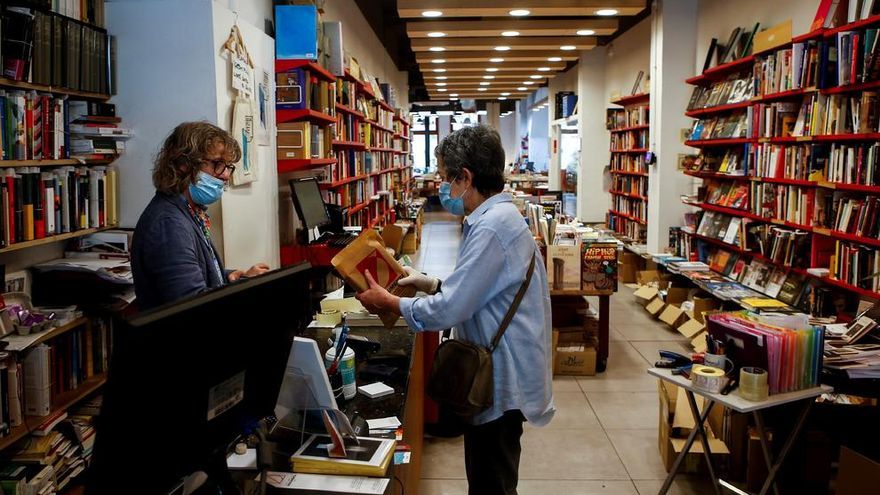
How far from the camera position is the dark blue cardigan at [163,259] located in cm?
215

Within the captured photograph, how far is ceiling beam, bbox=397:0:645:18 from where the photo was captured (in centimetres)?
725

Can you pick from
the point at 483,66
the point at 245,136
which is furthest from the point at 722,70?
the point at 483,66

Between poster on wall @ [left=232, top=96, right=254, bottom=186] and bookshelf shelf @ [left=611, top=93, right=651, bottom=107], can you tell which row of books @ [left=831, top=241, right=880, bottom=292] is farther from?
bookshelf shelf @ [left=611, top=93, right=651, bottom=107]

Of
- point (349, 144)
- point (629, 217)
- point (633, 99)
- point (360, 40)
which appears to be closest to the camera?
point (349, 144)

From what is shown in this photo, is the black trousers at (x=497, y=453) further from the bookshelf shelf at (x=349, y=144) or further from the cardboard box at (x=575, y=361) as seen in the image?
the bookshelf shelf at (x=349, y=144)

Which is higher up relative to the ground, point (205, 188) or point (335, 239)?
point (205, 188)

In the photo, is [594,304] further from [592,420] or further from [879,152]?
[879,152]

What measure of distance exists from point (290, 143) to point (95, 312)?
2337 mm

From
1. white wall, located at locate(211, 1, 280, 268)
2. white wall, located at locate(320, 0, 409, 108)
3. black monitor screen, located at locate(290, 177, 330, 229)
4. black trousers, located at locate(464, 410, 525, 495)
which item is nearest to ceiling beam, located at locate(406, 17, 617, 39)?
white wall, located at locate(320, 0, 409, 108)

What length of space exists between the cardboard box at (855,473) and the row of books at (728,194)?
369 centimetres

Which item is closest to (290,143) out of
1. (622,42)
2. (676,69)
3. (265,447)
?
(265,447)

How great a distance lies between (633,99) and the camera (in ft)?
31.5

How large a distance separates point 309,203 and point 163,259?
299cm

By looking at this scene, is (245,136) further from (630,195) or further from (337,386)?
(630,195)
